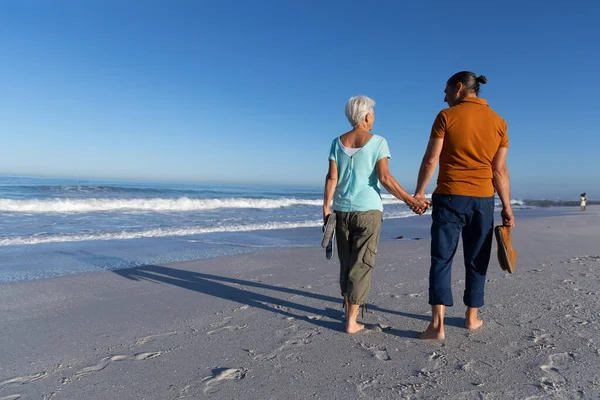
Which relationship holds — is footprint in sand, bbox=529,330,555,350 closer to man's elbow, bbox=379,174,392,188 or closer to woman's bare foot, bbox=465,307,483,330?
woman's bare foot, bbox=465,307,483,330

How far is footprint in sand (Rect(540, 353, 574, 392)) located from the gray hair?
2.16 metres

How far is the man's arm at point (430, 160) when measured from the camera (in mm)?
3033

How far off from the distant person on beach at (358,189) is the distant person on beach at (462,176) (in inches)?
14.2

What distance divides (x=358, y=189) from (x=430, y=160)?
1.98ft

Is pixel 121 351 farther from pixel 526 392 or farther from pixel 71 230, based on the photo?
pixel 71 230

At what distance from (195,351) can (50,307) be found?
2129mm

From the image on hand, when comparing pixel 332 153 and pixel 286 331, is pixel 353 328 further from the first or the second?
pixel 332 153

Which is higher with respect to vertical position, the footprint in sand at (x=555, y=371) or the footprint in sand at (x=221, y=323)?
the footprint in sand at (x=555, y=371)

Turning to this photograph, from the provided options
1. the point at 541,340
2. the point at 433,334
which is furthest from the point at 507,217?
the point at 433,334

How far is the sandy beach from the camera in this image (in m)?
2.41

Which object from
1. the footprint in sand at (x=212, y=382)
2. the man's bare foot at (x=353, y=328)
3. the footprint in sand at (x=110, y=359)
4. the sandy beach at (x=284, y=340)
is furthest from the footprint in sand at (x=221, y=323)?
the man's bare foot at (x=353, y=328)

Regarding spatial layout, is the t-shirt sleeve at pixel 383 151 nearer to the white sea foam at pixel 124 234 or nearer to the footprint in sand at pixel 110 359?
the footprint in sand at pixel 110 359

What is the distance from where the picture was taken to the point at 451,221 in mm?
3074

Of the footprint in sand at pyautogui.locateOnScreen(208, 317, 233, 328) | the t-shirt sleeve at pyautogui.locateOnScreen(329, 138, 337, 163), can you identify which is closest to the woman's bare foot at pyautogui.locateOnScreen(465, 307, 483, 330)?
the t-shirt sleeve at pyautogui.locateOnScreen(329, 138, 337, 163)
